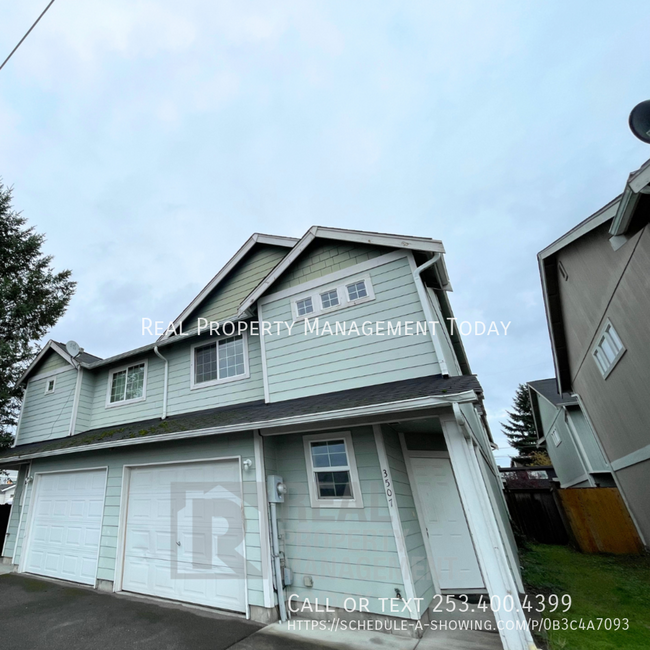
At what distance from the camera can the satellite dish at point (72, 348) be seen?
10906 mm

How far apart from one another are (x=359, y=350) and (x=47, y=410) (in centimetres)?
1119

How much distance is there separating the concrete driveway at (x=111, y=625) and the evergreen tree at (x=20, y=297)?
913 cm

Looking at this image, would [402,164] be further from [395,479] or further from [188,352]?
[395,479]

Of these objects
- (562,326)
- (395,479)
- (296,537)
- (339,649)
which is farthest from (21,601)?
(562,326)

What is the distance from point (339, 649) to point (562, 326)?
37.1 feet

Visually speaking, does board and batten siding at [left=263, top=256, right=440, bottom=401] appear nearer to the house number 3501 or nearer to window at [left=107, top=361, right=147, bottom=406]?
the house number 3501

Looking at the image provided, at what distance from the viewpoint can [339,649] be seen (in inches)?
158

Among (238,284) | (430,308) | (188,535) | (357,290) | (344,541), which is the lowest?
(344,541)

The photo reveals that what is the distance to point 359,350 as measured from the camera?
21.2 feet

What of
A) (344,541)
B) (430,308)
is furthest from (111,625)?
(430,308)

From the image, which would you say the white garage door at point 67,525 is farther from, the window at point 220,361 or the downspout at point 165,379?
the window at point 220,361

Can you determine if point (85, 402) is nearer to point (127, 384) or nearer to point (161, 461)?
point (127, 384)

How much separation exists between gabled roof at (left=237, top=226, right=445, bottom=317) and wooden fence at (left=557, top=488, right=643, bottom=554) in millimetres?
9010

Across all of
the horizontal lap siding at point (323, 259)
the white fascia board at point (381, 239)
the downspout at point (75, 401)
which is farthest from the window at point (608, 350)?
the downspout at point (75, 401)
